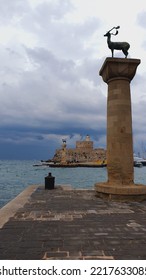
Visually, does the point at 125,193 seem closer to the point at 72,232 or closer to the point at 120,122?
the point at 120,122

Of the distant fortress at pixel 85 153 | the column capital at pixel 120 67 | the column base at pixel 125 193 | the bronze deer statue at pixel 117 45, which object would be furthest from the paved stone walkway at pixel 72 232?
the distant fortress at pixel 85 153

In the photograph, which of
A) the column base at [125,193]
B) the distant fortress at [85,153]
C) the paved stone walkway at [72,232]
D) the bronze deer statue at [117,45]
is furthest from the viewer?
the distant fortress at [85,153]

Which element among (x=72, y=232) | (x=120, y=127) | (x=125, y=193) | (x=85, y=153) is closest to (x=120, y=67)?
(x=120, y=127)

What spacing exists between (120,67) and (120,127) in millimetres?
2508

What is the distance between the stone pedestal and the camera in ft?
36.6

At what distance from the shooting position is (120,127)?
11164 millimetres

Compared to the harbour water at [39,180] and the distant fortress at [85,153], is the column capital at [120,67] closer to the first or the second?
the harbour water at [39,180]

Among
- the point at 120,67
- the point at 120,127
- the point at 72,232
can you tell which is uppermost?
the point at 120,67

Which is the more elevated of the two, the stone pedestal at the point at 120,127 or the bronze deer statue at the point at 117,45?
the bronze deer statue at the point at 117,45

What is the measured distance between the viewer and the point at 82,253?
179 inches

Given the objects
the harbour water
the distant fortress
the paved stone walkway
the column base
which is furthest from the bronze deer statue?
the distant fortress

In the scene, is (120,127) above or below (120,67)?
below

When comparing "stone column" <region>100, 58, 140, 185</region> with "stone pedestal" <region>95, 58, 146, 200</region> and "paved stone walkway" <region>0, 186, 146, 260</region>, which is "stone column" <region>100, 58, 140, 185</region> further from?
"paved stone walkway" <region>0, 186, 146, 260</region>

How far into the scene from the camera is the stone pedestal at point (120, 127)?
11.2 meters
